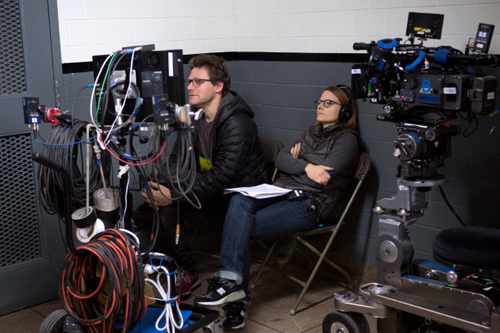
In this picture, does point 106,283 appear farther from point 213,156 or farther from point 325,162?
point 325,162

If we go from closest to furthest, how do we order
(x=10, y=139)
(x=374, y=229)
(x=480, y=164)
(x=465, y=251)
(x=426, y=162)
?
(x=465, y=251), (x=426, y=162), (x=480, y=164), (x=10, y=139), (x=374, y=229)

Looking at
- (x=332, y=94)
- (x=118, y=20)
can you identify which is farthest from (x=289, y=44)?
(x=118, y=20)

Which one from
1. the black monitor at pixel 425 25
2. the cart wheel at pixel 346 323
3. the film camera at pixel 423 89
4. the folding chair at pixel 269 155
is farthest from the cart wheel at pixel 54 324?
the black monitor at pixel 425 25

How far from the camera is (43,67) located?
12.3ft

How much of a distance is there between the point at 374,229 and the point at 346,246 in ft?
0.84

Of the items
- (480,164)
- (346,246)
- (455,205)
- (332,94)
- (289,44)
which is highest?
(289,44)

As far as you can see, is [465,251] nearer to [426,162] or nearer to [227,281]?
[426,162]

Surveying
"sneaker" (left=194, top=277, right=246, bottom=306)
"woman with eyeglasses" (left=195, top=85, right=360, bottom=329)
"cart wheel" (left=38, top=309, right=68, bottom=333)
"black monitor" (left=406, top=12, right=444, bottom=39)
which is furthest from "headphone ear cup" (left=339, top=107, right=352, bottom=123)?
"cart wheel" (left=38, top=309, right=68, bottom=333)

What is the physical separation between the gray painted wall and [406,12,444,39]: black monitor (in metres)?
0.49

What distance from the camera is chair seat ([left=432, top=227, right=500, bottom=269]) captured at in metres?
2.73

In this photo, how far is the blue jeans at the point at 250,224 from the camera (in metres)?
3.46

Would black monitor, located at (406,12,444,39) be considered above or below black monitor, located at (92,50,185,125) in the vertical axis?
above

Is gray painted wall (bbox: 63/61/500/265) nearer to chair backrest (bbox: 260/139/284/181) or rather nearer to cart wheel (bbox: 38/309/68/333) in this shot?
chair backrest (bbox: 260/139/284/181)

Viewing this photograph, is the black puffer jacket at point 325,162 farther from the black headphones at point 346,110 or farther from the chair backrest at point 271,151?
the chair backrest at point 271,151
